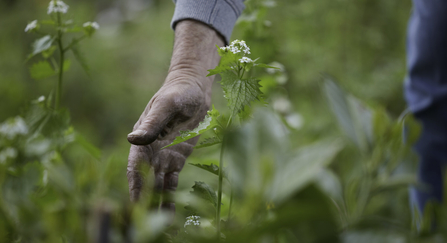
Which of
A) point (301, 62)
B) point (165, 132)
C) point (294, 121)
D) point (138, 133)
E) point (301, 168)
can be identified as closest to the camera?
Answer: point (301, 168)

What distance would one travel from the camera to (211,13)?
2.93ft

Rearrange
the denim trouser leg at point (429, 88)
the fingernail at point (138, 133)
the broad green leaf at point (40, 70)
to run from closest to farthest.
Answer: the fingernail at point (138, 133), the broad green leaf at point (40, 70), the denim trouser leg at point (429, 88)

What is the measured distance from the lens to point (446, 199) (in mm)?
341

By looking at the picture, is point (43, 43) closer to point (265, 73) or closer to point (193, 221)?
point (193, 221)

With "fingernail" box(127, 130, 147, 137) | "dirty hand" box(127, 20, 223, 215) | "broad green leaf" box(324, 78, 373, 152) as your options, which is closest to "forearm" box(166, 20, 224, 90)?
"dirty hand" box(127, 20, 223, 215)

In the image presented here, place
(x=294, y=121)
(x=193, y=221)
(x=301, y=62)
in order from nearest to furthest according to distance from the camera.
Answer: (x=193, y=221) < (x=294, y=121) < (x=301, y=62)

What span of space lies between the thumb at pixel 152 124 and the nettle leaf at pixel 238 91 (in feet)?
0.57

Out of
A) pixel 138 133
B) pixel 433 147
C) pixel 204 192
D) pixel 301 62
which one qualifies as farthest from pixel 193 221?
pixel 301 62

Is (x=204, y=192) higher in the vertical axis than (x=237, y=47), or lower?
lower

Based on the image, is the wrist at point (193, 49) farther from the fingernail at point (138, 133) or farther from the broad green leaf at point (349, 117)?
the broad green leaf at point (349, 117)

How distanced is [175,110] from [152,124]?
74 mm

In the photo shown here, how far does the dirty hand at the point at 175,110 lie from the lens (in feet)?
2.46

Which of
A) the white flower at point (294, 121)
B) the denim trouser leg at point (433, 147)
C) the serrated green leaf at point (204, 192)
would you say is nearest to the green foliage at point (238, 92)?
the serrated green leaf at point (204, 192)

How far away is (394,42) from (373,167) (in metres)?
3.58
